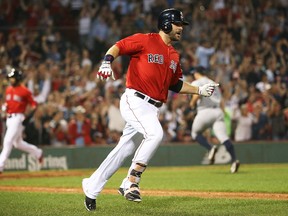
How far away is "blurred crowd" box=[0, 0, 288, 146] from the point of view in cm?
1962

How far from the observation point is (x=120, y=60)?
22.4 m

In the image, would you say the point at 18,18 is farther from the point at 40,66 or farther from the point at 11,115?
the point at 11,115

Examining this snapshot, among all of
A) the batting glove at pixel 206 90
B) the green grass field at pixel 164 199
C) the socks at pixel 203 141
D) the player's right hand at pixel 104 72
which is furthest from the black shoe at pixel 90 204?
the socks at pixel 203 141

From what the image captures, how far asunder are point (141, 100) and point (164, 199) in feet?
6.23

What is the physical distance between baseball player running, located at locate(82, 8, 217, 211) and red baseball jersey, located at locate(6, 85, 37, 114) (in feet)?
23.5

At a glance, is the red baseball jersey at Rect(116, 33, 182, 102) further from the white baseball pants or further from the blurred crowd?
the blurred crowd

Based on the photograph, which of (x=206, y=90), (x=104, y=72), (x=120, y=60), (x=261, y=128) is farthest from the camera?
(x=120, y=60)

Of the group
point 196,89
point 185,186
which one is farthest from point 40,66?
point 196,89

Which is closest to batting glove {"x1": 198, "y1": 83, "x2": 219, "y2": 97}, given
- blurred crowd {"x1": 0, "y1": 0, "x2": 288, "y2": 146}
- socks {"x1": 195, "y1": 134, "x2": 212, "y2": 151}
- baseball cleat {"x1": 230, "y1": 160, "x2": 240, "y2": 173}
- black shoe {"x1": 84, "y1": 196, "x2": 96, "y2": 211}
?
black shoe {"x1": 84, "y1": 196, "x2": 96, "y2": 211}

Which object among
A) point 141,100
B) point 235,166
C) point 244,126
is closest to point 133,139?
point 141,100

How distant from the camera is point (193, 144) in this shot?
62.9ft

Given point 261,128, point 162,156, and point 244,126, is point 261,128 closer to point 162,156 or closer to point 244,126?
point 244,126

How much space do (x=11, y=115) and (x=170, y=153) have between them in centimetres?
541

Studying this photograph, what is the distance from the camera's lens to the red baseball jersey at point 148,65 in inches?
337
